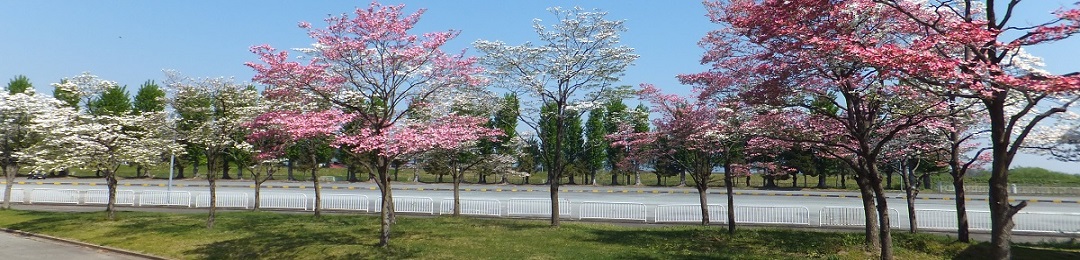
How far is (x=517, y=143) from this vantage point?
22.4 m

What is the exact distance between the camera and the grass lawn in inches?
501

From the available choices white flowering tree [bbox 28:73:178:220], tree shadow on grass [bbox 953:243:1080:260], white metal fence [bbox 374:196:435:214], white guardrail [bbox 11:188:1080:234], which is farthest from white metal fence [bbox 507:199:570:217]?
tree shadow on grass [bbox 953:243:1080:260]

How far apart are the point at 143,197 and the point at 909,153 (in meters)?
30.3

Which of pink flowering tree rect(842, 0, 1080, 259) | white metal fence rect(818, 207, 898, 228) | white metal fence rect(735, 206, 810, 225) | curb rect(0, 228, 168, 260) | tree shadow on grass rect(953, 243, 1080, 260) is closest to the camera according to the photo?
pink flowering tree rect(842, 0, 1080, 259)

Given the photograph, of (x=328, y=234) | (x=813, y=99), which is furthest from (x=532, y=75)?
(x=813, y=99)

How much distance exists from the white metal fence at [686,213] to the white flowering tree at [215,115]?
13.6 metres

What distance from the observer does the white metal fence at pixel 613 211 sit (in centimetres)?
2081

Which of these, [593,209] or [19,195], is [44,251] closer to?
[593,209]

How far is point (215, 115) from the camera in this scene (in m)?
18.5

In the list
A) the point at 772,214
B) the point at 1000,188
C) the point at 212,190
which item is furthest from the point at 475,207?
the point at 1000,188

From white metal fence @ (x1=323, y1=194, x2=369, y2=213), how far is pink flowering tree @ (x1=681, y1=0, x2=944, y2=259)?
1622cm

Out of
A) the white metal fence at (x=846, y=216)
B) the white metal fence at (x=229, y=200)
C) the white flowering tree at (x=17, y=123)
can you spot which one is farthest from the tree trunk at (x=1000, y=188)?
the white flowering tree at (x=17, y=123)

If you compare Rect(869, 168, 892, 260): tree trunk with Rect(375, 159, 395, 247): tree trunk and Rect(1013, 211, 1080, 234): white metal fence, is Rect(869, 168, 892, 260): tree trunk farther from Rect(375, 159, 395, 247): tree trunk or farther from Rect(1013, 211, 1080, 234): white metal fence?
Rect(1013, 211, 1080, 234): white metal fence

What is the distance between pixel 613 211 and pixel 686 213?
260 centimetres
